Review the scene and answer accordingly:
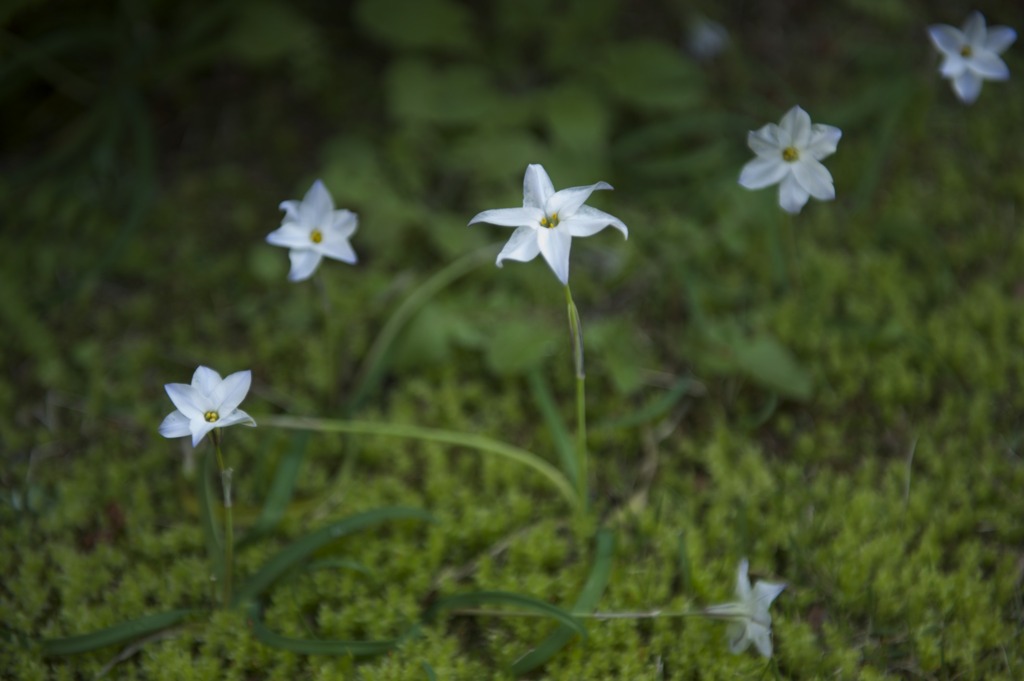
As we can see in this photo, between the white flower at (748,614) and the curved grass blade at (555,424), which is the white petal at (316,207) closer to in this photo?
the curved grass blade at (555,424)

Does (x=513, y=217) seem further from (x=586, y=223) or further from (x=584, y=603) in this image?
(x=584, y=603)

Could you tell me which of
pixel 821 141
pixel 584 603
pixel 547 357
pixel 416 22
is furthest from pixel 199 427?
pixel 416 22

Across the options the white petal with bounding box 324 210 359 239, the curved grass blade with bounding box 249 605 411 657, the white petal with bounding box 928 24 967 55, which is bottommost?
the curved grass blade with bounding box 249 605 411 657

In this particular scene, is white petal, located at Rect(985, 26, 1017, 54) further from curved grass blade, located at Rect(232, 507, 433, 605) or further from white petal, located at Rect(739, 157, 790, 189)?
curved grass blade, located at Rect(232, 507, 433, 605)

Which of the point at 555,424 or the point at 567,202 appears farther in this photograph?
the point at 555,424

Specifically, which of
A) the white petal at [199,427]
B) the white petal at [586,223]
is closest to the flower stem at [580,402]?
the white petal at [586,223]

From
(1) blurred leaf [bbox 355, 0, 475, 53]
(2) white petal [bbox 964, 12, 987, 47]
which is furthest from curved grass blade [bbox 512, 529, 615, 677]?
(1) blurred leaf [bbox 355, 0, 475, 53]
